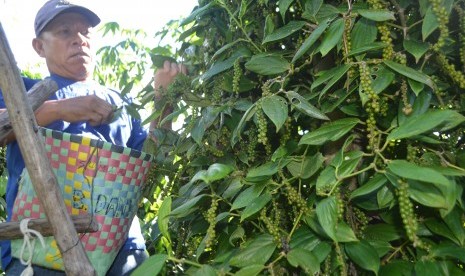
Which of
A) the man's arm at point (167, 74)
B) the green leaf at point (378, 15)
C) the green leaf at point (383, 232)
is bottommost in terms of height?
the green leaf at point (383, 232)

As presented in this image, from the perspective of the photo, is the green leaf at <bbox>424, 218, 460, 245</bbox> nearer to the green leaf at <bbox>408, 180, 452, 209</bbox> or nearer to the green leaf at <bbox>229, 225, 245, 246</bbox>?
the green leaf at <bbox>408, 180, 452, 209</bbox>

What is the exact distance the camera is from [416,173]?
0.74 metres

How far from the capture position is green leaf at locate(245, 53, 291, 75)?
3.38 feet

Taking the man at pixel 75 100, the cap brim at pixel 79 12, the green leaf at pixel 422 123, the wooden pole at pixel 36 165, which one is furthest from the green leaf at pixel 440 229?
A: the cap brim at pixel 79 12

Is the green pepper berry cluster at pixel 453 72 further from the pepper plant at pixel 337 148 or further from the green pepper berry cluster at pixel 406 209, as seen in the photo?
the green pepper berry cluster at pixel 406 209

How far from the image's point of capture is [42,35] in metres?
1.75

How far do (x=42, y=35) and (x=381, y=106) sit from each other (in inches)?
46.9

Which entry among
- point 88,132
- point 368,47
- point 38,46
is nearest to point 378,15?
point 368,47

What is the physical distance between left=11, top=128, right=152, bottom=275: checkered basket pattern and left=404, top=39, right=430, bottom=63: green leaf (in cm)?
63

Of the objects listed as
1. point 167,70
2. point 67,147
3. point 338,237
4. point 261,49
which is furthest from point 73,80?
point 338,237

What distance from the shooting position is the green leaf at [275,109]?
2.92ft

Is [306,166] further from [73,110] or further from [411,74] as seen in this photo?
[73,110]

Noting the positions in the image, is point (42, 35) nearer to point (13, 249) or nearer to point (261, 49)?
point (13, 249)

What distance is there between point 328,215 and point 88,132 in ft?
2.76
